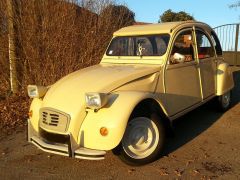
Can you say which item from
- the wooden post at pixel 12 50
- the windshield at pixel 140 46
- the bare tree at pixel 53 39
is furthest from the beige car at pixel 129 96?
the wooden post at pixel 12 50

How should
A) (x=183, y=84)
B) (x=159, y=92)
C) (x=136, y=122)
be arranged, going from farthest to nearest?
1. (x=183, y=84)
2. (x=159, y=92)
3. (x=136, y=122)

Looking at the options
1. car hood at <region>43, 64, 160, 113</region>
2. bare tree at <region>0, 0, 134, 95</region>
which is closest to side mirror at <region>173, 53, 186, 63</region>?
car hood at <region>43, 64, 160, 113</region>

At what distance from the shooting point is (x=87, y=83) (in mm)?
5191

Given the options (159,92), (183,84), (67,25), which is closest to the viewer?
(159,92)

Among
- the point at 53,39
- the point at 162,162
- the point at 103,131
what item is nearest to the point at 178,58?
the point at 162,162

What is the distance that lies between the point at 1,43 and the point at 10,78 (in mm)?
950

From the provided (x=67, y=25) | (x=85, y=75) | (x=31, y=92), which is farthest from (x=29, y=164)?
(x=67, y=25)

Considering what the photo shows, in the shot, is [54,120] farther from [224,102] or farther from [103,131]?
[224,102]

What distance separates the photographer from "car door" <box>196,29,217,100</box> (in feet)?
21.8

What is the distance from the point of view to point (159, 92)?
551 cm

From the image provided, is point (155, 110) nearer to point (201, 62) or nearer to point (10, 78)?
point (201, 62)

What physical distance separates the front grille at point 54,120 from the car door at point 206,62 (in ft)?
9.42

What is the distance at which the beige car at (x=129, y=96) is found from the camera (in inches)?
181

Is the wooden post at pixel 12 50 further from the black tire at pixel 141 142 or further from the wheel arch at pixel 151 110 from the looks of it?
the black tire at pixel 141 142
